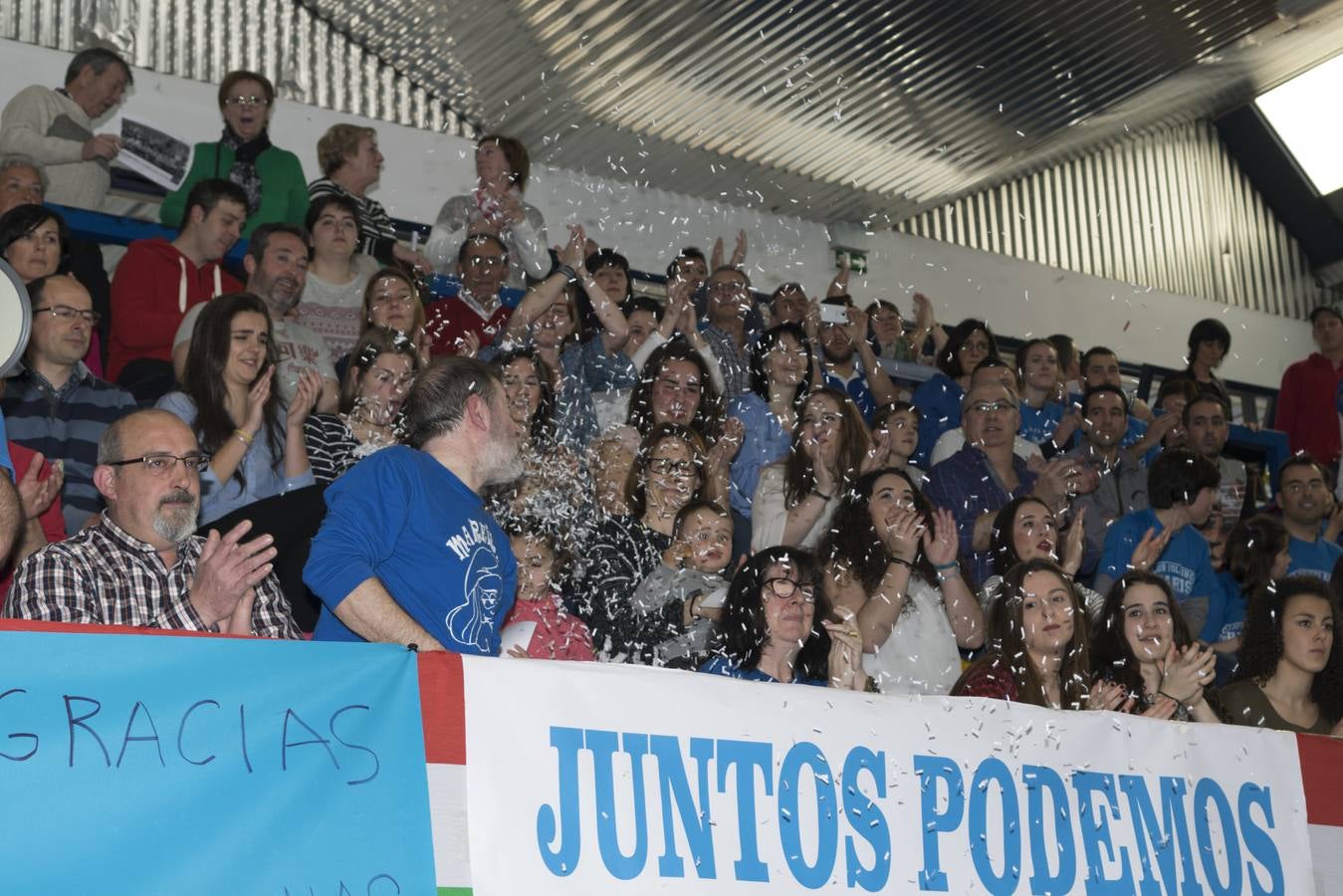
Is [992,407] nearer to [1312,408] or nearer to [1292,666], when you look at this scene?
[1292,666]

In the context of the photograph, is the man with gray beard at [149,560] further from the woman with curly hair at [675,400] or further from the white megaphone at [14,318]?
the woman with curly hair at [675,400]

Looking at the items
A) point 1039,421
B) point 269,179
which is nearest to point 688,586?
point 269,179

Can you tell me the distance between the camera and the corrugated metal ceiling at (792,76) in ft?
35.7

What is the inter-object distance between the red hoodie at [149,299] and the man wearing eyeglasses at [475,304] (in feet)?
3.85

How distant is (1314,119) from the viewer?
15.8 meters

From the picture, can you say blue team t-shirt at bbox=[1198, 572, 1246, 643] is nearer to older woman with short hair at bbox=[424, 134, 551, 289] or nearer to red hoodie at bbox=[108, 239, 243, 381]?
older woman with short hair at bbox=[424, 134, 551, 289]

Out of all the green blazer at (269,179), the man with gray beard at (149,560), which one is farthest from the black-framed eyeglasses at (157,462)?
the green blazer at (269,179)

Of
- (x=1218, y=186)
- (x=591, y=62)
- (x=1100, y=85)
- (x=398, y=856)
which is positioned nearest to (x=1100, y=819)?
(x=398, y=856)

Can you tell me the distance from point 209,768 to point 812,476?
3.98m

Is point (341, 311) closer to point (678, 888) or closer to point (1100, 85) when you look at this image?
point (678, 888)

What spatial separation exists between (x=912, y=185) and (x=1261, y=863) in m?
9.50

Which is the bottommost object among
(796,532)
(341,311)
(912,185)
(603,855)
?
(603,855)

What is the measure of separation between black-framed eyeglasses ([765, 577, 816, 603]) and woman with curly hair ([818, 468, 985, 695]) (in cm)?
78

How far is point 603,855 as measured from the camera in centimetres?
375
